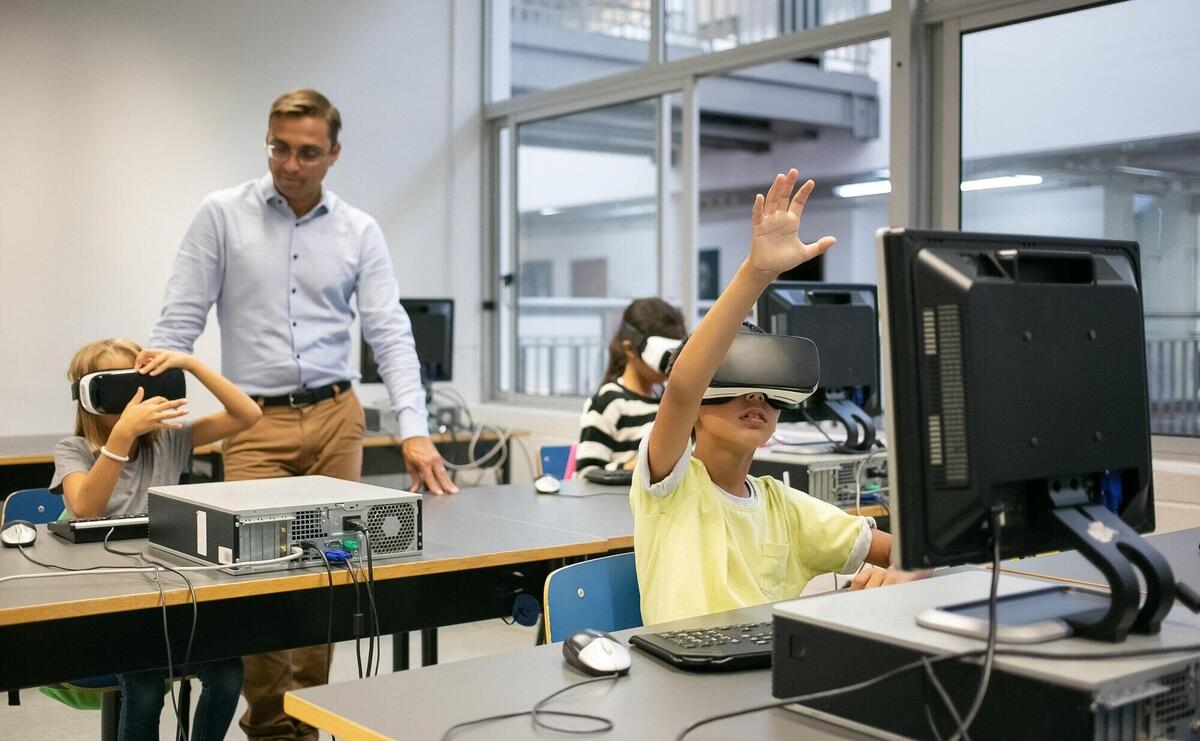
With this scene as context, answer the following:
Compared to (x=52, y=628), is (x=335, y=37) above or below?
above

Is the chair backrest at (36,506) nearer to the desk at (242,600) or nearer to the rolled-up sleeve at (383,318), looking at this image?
the desk at (242,600)

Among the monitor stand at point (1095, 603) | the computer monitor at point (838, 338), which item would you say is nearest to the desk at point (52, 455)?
the computer monitor at point (838, 338)

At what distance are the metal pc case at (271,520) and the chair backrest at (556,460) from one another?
1.89m

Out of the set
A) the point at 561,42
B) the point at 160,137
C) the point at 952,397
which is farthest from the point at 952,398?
the point at 561,42

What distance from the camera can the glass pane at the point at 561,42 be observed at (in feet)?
18.5

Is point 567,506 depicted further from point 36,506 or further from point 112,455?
point 36,506

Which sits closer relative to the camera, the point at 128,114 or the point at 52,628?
the point at 52,628

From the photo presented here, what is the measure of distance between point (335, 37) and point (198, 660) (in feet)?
14.6

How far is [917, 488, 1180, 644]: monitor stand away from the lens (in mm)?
1179

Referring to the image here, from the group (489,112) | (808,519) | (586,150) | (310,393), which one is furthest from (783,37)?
(808,519)

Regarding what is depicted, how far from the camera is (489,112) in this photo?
637cm

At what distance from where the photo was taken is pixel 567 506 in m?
2.94

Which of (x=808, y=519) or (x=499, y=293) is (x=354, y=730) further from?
(x=499, y=293)

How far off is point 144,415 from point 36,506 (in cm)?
83
